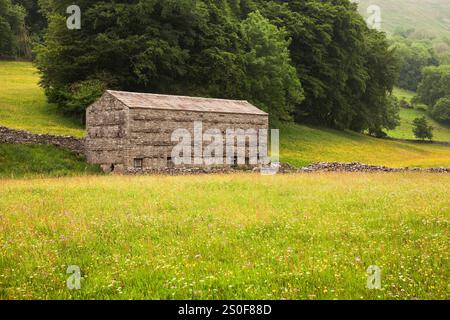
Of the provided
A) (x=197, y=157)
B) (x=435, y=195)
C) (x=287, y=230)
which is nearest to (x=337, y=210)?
(x=287, y=230)

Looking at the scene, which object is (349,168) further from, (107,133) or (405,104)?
(405,104)

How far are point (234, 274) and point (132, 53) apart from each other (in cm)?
3957

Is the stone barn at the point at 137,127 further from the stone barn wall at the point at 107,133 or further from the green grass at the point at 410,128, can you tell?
the green grass at the point at 410,128

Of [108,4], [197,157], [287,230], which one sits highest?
[108,4]

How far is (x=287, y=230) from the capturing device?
37.0 feet

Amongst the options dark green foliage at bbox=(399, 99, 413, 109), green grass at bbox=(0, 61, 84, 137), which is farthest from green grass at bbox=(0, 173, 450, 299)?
dark green foliage at bbox=(399, 99, 413, 109)

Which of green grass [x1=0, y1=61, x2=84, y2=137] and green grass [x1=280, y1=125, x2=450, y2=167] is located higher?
green grass [x1=0, y1=61, x2=84, y2=137]

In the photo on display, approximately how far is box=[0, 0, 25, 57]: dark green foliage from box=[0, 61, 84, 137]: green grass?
11197 millimetres

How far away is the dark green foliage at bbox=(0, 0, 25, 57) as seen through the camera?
224ft

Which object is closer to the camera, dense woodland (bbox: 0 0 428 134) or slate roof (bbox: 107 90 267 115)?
slate roof (bbox: 107 90 267 115)

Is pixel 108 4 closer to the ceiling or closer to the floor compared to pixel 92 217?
closer to the ceiling

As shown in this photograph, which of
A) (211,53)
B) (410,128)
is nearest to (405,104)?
(410,128)

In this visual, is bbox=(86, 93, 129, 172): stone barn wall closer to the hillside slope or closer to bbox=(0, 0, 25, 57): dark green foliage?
the hillside slope
